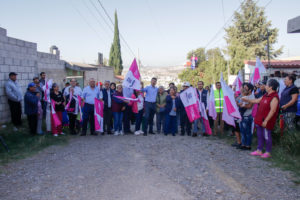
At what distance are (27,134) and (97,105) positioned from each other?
8.05 ft

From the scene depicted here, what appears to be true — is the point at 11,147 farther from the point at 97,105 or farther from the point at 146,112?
the point at 146,112

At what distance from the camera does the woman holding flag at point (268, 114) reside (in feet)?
20.6

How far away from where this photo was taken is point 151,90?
32.4ft

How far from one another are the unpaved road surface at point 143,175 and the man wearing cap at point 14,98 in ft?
9.32

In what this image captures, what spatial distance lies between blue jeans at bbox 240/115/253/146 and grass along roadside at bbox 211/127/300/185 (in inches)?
12.7

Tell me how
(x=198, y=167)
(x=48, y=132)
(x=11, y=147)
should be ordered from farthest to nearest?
1. (x=48, y=132)
2. (x=11, y=147)
3. (x=198, y=167)

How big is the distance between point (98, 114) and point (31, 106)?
2175 millimetres

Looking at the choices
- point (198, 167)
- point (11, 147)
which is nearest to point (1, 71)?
point (11, 147)

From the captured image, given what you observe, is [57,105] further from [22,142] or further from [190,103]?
[190,103]

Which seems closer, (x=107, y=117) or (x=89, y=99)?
(x=89, y=99)

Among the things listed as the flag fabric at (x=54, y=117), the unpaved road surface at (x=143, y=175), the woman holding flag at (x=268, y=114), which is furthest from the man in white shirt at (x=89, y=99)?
the woman holding flag at (x=268, y=114)

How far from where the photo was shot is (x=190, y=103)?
955cm

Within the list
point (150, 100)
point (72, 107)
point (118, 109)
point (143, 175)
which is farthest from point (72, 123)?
point (143, 175)

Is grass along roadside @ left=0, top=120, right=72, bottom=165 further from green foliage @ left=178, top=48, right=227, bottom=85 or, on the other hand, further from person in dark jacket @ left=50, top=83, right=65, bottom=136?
green foliage @ left=178, top=48, right=227, bottom=85
